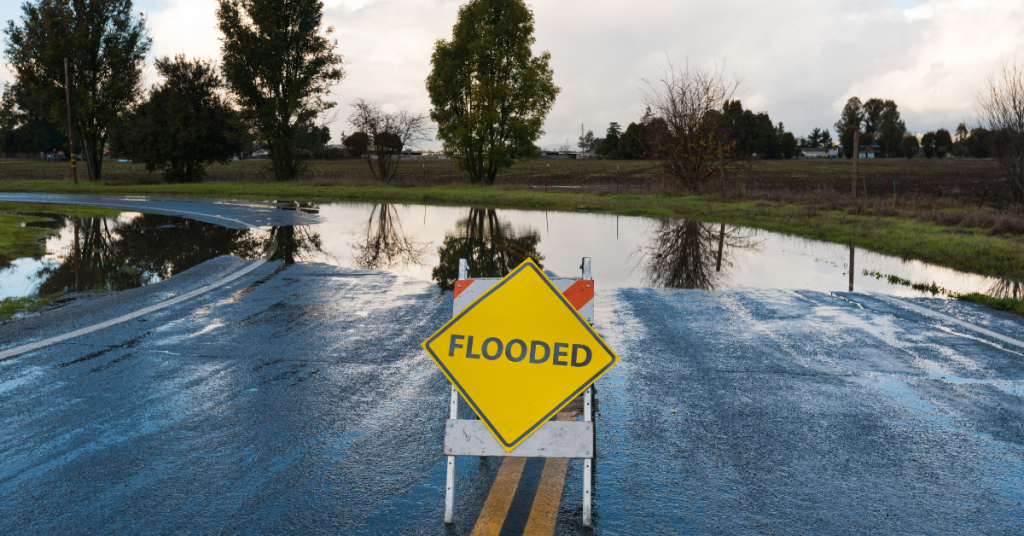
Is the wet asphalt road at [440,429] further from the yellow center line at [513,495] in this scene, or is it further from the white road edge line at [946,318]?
the white road edge line at [946,318]

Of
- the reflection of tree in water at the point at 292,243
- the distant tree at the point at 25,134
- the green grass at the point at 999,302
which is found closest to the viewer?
the green grass at the point at 999,302

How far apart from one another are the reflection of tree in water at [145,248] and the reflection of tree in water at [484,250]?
3080 millimetres

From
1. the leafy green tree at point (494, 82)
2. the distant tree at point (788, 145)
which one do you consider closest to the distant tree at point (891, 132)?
the distant tree at point (788, 145)

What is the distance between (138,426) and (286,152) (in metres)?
44.3

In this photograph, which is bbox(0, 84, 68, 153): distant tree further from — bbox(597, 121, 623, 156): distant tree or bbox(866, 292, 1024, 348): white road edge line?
bbox(866, 292, 1024, 348): white road edge line

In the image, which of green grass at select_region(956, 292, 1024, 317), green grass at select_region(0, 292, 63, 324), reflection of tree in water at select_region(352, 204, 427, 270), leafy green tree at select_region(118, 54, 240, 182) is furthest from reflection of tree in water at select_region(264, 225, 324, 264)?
leafy green tree at select_region(118, 54, 240, 182)

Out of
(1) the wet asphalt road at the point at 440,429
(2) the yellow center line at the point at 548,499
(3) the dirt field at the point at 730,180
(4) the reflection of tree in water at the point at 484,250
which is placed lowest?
(2) the yellow center line at the point at 548,499

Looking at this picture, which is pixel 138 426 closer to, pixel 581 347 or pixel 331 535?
pixel 331 535

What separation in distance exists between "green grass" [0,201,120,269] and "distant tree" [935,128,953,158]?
168 metres

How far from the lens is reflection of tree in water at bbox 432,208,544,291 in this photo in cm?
1209

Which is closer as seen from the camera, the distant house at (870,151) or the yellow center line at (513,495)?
the yellow center line at (513,495)

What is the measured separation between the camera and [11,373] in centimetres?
624

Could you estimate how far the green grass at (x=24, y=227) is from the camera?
585 inches

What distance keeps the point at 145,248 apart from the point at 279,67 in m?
33.4
